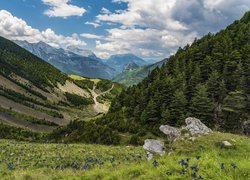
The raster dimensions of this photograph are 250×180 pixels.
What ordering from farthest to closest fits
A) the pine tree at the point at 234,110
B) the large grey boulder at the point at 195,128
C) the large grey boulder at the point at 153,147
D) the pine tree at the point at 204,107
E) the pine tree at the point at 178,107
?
the pine tree at the point at 178,107 → the pine tree at the point at 204,107 → the pine tree at the point at 234,110 → the large grey boulder at the point at 195,128 → the large grey boulder at the point at 153,147

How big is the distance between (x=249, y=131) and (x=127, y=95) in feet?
150

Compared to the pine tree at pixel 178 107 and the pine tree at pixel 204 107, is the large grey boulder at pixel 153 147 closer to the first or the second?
the pine tree at pixel 204 107

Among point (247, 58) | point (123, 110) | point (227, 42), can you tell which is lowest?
point (123, 110)

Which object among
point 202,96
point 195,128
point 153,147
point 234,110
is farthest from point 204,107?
point 153,147

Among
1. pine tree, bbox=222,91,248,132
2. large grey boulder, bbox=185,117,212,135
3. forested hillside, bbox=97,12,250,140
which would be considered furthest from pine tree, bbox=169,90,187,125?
large grey boulder, bbox=185,117,212,135

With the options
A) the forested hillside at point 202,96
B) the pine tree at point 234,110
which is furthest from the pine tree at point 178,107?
the pine tree at point 234,110

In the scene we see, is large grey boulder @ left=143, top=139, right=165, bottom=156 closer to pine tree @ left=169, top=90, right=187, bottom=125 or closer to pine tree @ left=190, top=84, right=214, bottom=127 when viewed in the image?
pine tree @ left=190, top=84, right=214, bottom=127

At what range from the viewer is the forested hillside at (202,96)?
5734 centimetres

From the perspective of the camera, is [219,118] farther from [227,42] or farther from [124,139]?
[227,42]

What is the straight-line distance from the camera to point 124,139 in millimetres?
58062

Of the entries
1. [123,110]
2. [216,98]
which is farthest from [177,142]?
[123,110]

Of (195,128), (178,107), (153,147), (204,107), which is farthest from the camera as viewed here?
(178,107)

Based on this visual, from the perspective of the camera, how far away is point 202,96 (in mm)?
58625

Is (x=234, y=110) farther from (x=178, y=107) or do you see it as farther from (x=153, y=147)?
(x=153, y=147)
